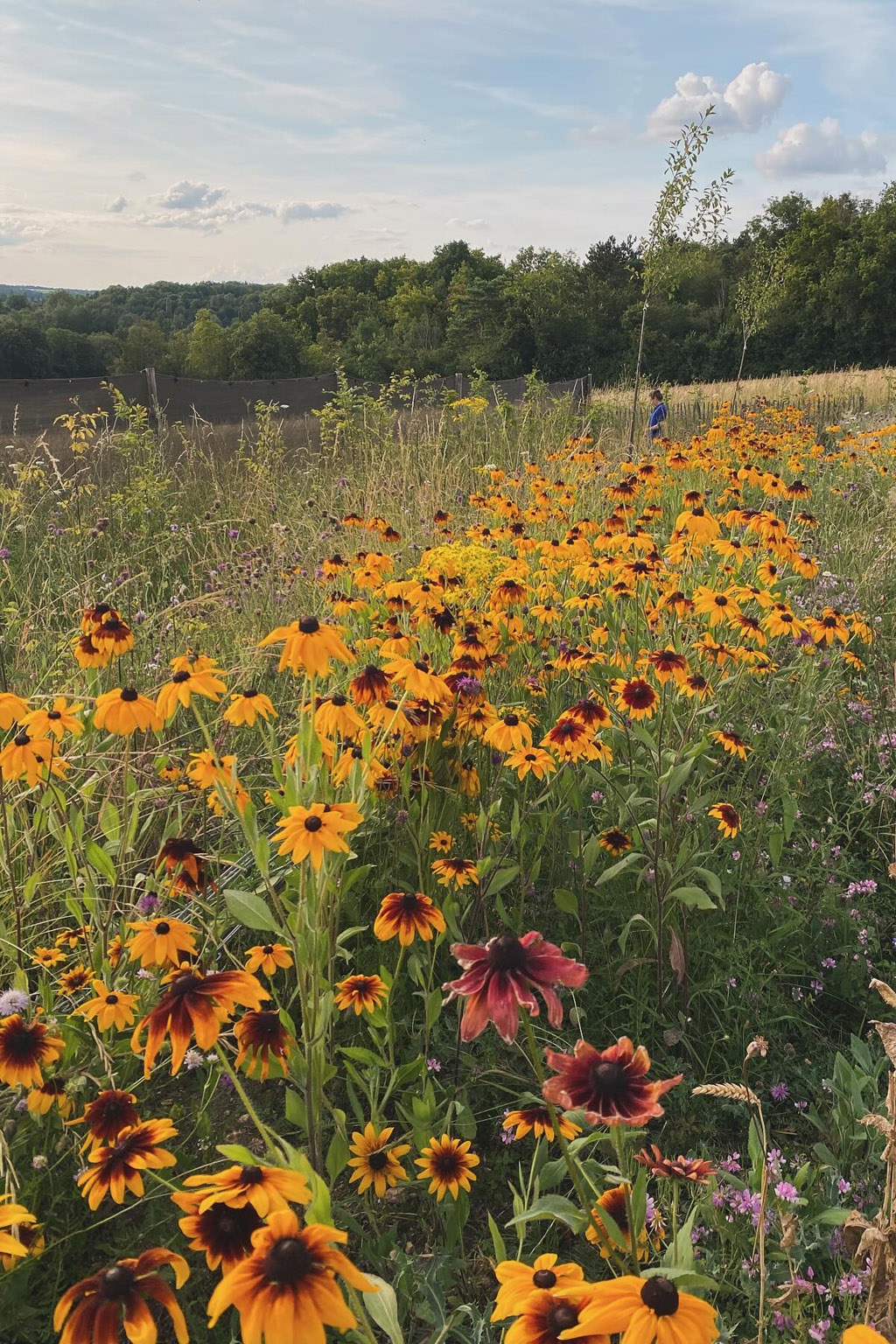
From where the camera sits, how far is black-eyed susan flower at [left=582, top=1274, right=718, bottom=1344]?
0.54 meters

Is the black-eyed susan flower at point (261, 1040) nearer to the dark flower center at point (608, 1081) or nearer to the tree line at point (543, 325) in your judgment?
the dark flower center at point (608, 1081)

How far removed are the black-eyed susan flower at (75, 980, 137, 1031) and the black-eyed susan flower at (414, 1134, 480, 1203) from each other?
18.2 inches

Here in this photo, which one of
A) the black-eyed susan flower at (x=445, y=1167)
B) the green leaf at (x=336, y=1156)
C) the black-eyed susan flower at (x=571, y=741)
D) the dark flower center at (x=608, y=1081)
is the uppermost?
the dark flower center at (x=608, y=1081)

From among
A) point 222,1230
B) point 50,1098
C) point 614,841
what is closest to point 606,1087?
point 222,1230

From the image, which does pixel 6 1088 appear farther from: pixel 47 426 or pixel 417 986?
pixel 47 426

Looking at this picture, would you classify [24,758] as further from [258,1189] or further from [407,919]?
[258,1189]

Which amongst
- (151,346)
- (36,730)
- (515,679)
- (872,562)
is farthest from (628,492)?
(151,346)

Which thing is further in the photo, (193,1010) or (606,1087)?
(193,1010)

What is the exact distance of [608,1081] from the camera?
0.64 m

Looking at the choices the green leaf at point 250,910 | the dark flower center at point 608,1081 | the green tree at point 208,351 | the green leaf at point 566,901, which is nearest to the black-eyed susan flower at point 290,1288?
the dark flower center at point 608,1081

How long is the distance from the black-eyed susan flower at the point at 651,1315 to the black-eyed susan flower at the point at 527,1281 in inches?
1.9

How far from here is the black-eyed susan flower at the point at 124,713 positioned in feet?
4.24

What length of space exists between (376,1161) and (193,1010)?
0.56 metres

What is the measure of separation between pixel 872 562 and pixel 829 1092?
2.85 m
